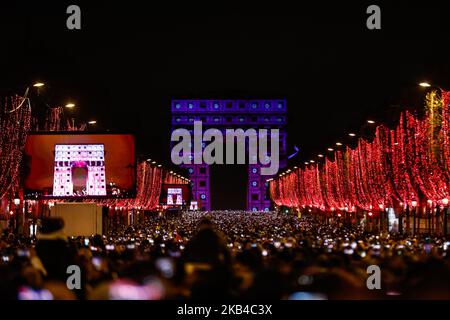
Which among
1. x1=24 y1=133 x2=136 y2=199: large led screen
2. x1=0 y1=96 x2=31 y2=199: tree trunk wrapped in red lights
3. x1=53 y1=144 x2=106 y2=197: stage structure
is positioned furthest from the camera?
x1=0 y1=96 x2=31 y2=199: tree trunk wrapped in red lights

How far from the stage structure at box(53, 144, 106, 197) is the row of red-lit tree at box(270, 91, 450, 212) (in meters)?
15.9

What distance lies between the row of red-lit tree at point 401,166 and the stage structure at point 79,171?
1594cm

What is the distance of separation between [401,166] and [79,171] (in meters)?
23.8

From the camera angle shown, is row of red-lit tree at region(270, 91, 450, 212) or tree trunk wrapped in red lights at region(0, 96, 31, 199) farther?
row of red-lit tree at region(270, 91, 450, 212)

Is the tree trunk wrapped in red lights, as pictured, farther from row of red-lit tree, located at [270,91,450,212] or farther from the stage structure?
row of red-lit tree, located at [270,91,450,212]

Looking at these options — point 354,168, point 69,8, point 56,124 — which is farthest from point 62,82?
point 69,8

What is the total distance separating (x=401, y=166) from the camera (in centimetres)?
6369

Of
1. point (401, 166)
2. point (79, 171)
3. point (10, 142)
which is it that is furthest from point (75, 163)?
point (401, 166)

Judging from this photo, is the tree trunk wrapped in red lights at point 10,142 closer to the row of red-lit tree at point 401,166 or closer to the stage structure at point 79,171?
the stage structure at point 79,171

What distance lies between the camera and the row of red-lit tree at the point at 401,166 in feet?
178

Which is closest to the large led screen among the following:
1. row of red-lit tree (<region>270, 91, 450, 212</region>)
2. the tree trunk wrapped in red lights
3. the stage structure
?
the stage structure

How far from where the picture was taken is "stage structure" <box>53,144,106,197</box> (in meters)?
46.8
